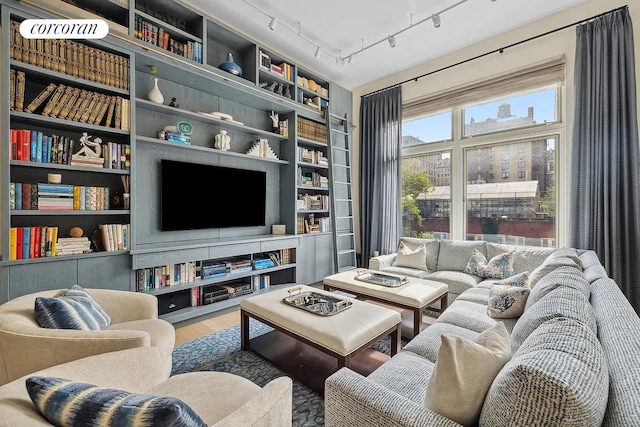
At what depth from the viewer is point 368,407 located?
94 cm

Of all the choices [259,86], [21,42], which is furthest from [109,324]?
[259,86]

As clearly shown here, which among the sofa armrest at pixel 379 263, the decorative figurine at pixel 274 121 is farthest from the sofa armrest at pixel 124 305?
the decorative figurine at pixel 274 121

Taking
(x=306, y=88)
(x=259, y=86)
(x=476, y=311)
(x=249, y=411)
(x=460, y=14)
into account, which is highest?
(x=460, y=14)

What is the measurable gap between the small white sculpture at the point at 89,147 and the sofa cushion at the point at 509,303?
3314 millimetres

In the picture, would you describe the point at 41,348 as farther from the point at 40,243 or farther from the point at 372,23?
the point at 372,23

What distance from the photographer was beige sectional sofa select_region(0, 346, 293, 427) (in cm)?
78

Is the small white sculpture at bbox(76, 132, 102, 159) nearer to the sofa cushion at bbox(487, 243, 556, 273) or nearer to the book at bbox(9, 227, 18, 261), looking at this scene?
the book at bbox(9, 227, 18, 261)

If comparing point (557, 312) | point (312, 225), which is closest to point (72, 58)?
point (312, 225)

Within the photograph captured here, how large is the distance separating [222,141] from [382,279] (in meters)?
2.37

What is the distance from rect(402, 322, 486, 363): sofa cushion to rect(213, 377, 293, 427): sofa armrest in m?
0.86

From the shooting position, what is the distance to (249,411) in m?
0.85

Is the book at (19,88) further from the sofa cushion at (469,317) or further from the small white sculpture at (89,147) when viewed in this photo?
the sofa cushion at (469,317)

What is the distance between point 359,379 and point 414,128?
4.16 m

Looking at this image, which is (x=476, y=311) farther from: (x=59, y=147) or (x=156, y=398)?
(x=59, y=147)
